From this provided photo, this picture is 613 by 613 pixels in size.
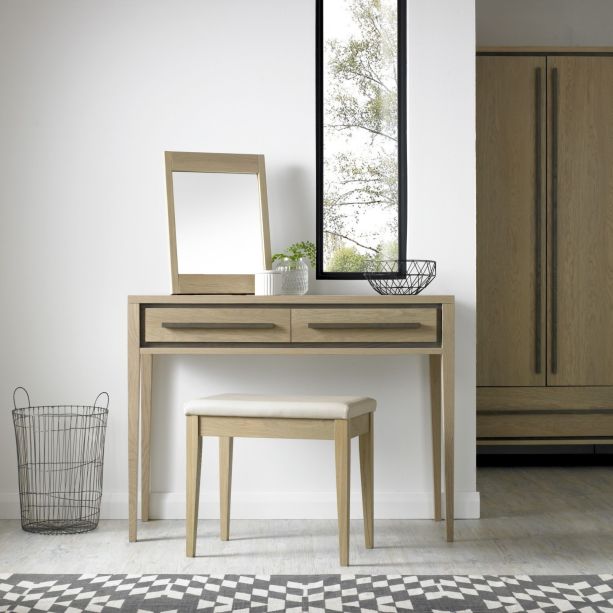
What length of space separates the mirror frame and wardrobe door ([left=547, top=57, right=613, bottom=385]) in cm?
173

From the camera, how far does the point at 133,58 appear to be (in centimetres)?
306

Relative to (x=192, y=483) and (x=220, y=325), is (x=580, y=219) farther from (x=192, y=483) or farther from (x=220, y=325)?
(x=192, y=483)

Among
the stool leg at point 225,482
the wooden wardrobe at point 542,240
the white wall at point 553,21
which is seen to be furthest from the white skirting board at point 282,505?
the white wall at point 553,21

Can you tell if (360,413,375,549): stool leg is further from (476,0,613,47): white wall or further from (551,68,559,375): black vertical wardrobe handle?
(476,0,613,47): white wall

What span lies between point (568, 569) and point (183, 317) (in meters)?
1.44

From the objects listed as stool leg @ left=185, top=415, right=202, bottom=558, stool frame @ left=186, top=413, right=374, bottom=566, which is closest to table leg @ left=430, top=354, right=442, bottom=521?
stool frame @ left=186, top=413, right=374, bottom=566

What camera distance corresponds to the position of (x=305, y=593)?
2.10 metres

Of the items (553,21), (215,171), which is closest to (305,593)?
(215,171)

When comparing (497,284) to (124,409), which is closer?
(124,409)

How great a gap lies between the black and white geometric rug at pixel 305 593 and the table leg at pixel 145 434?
682 mm

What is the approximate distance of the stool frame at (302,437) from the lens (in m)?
2.34

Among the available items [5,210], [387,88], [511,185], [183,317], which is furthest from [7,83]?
[511,185]

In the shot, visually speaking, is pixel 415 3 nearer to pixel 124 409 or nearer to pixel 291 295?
pixel 291 295

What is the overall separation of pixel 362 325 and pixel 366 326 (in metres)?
0.01
